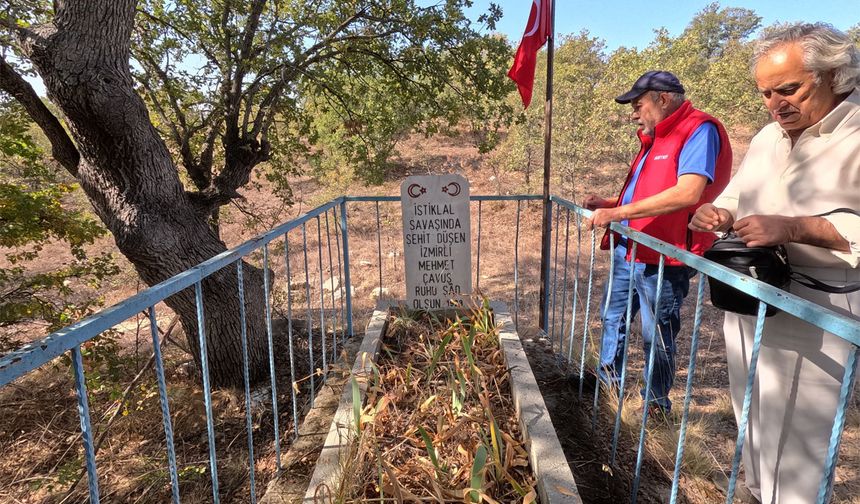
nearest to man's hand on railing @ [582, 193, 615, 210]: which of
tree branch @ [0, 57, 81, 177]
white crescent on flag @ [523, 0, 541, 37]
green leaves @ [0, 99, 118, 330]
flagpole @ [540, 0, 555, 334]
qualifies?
flagpole @ [540, 0, 555, 334]

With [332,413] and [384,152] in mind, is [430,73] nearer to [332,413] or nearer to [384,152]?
[384,152]

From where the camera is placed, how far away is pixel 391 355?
312 cm

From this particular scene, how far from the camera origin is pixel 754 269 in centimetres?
142

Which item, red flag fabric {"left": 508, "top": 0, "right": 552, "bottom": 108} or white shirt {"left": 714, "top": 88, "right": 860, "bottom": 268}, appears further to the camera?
red flag fabric {"left": 508, "top": 0, "right": 552, "bottom": 108}

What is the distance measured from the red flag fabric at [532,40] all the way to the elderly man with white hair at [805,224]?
2.35 metres

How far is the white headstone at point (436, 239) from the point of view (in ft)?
12.3

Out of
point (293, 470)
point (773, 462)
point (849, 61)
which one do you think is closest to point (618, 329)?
point (773, 462)

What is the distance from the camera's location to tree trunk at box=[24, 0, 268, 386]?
3.05 meters

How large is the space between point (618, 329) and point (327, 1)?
5.03 m

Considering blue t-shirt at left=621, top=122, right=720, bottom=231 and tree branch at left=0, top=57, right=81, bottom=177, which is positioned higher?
tree branch at left=0, top=57, right=81, bottom=177

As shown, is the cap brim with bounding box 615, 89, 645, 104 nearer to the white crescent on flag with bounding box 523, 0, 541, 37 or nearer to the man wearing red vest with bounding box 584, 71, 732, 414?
the man wearing red vest with bounding box 584, 71, 732, 414

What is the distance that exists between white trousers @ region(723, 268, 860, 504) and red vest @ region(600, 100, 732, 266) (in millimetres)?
873

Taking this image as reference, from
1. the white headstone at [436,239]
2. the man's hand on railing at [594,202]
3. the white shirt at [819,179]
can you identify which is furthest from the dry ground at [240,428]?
the white shirt at [819,179]

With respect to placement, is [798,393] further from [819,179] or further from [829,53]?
[829,53]
